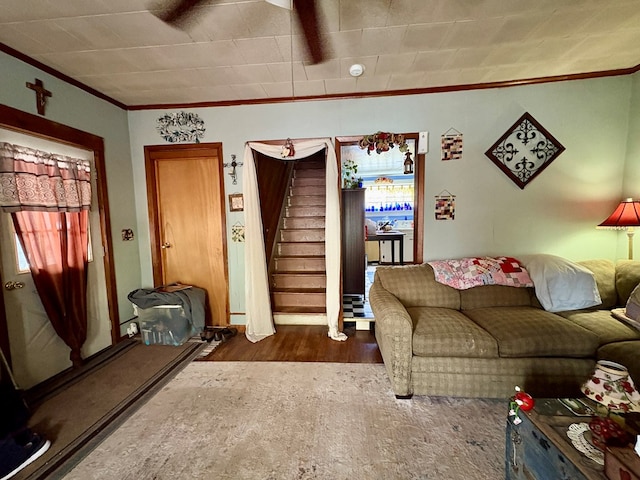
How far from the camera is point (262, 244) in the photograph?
3.08 metres

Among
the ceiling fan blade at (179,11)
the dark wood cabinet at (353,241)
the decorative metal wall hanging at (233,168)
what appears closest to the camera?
the ceiling fan blade at (179,11)

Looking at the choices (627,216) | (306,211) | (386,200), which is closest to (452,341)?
(627,216)

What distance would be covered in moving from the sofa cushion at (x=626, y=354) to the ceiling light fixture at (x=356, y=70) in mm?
2754

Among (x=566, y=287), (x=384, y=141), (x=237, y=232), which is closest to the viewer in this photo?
(x=566, y=287)

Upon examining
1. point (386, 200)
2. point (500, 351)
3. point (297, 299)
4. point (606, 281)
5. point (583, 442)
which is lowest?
point (297, 299)

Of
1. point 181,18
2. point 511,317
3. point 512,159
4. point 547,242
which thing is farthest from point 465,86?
point 181,18

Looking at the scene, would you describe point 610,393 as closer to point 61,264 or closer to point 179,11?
point 179,11

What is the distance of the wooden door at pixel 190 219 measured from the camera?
320 centimetres

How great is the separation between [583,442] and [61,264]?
3.51 meters

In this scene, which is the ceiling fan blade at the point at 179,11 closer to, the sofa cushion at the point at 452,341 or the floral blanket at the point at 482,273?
the sofa cushion at the point at 452,341

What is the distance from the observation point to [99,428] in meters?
1.76

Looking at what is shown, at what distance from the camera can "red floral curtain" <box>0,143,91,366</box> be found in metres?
2.04

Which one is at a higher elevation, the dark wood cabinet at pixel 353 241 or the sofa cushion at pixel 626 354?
the dark wood cabinet at pixel 353 241

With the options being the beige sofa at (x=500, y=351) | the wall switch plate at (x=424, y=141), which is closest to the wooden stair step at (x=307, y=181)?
the wall switch plate at (x=424, y=141)
